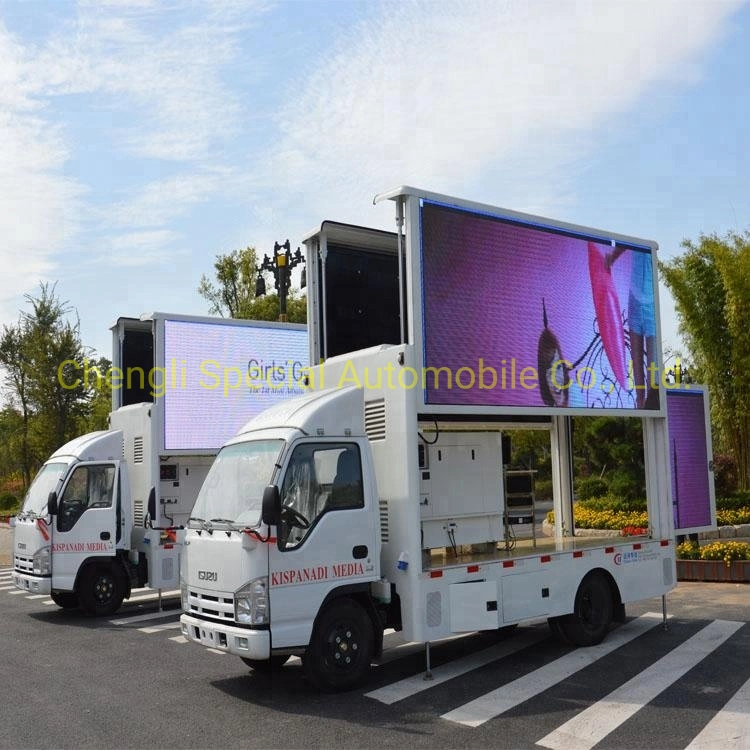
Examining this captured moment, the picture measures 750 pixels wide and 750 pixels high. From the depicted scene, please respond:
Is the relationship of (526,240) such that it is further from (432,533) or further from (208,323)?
(208,323)

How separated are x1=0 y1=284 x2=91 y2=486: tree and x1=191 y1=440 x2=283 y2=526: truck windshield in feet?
76.2

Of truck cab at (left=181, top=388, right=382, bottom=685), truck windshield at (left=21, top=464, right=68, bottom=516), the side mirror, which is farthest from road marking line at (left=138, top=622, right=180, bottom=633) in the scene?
the side mirror

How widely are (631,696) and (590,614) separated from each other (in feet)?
6.98

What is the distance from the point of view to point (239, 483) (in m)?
7.83

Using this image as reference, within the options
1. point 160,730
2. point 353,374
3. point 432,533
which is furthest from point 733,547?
point 160,730

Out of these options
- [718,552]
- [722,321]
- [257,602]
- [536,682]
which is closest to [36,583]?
[257,602]

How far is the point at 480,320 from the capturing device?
849 cm

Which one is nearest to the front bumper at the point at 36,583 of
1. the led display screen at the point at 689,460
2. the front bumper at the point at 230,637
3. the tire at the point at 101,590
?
the tire at the point at 101,590

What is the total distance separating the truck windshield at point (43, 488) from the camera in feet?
42.4

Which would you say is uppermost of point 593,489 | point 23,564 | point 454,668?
point 593,489

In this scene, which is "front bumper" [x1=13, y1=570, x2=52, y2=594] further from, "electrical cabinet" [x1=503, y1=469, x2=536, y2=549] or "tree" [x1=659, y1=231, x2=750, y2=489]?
"tree" [x1=659, y1=231, x2=750, y2=489]

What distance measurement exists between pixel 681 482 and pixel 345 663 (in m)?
7.66

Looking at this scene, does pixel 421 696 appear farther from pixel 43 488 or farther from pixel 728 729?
pixel 43 488

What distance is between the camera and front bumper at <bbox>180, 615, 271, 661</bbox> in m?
7.05
